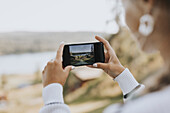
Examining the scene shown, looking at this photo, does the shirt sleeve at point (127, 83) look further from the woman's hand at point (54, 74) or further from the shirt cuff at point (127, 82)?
the woman's hand at point (54, 74)

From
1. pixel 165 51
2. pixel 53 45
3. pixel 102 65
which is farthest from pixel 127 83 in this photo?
pixel 53 45

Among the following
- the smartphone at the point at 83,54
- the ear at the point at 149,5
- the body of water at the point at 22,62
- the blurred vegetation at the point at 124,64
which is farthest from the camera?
the blurred vegetation at the point at 124,64

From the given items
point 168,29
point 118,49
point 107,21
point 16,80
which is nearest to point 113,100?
point 118,49

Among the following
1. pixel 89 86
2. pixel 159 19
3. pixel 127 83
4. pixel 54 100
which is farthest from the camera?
pixel 89 86

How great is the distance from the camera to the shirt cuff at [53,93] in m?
0.58

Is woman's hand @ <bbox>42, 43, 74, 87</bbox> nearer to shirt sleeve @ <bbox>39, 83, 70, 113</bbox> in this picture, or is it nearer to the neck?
shirt sleeve @ <bbox>39, 83, 70, 113</bbox>

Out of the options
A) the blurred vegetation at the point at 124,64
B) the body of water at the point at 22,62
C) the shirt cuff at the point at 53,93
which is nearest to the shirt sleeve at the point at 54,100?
the shirt cuff at the point at 53,93

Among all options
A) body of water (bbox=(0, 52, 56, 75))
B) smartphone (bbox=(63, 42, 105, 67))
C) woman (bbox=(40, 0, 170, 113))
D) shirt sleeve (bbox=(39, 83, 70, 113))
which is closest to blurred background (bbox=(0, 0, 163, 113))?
body of water (bbox=(0, 52, 56, 75))

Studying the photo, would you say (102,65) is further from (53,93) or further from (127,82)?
(53,93)

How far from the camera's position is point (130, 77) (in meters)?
0.79

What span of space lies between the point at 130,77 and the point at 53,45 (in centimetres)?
64

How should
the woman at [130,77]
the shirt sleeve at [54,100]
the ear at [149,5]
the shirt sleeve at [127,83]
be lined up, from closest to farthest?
1. the woman at [130,77]
2. the ear at [149,5]
3. the shirt sleeve at [54,100]
4. the shirt sleeve at [127,83]

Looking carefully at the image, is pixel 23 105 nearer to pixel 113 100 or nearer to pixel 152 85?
pixel 113 100

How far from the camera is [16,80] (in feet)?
3.94
